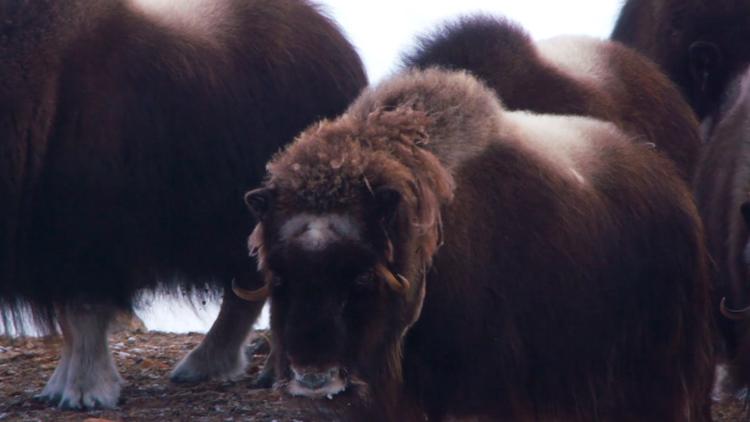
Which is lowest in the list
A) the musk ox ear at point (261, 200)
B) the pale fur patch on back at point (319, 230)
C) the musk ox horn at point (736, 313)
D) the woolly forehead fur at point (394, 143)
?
the musk ox horn at point (736, 313)

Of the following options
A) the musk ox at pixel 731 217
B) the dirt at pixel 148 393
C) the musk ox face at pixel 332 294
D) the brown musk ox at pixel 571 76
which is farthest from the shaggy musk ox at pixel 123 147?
the musk ox face at pixel 332 294

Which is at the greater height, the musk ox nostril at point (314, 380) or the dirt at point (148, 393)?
the musk ox nostril at point (314, 380)

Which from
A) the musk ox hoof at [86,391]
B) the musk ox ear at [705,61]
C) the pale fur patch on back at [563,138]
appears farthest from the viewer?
the musk ox ear at [705,61]

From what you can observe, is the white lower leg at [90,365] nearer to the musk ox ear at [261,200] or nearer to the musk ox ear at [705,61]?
the musk ox ear at [261,200]

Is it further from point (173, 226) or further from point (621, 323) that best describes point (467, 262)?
point (173, 226)

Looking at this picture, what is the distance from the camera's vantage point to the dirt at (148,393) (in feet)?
15.3

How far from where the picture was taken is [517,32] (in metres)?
4.98

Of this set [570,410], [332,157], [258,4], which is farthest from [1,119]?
[570,410]

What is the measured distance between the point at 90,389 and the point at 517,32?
1785 mm

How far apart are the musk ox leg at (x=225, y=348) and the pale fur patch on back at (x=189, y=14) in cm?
94

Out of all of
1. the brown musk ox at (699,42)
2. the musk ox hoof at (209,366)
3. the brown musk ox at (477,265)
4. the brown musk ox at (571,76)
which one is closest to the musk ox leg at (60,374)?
the musk ox hoof at (209,366)

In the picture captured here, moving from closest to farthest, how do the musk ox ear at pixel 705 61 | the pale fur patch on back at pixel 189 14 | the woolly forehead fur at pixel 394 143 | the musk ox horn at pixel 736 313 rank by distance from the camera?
the woolly forehead fur at pixel 394 143, the musk ox horn at pixel 736 313, the pale fur patch on back at pixel 189 14, the musk ox ear at pixel 705 61

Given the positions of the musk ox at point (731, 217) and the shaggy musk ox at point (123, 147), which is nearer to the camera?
the musk ox at point (731, 217)

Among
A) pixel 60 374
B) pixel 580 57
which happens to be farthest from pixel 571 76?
pixel 60 374
